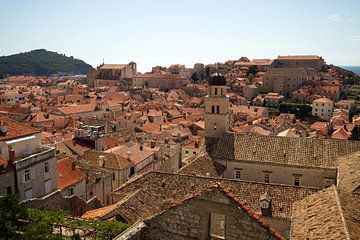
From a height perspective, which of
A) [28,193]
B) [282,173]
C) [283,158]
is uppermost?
[283,158]

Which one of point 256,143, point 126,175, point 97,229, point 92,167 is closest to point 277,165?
point 256,143

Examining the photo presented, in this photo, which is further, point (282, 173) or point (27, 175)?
point (282, 173)

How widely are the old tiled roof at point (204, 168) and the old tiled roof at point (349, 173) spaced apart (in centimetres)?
1031

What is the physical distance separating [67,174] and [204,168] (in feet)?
38.8

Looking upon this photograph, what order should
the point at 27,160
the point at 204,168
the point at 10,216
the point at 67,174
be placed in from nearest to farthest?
1. the point at 10,216
2. the point at 27,160
3. the point at 67,174
4. the point at 204,168

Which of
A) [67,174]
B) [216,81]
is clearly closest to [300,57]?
[216,81]

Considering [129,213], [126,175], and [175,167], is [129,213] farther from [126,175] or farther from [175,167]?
[175,167]

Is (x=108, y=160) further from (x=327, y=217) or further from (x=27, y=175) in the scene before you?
(x=327, y=217)

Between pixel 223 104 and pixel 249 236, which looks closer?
pixel 249 236

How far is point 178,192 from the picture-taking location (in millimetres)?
23703

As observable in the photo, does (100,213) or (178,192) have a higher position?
(178,192)

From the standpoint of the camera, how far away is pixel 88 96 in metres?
114

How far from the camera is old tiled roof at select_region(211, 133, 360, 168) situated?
29986 mm

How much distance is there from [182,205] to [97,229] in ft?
21.1
